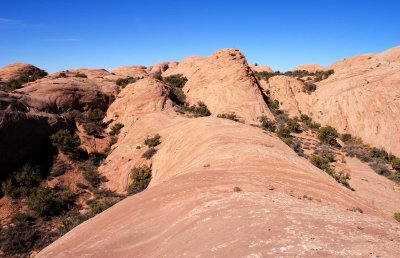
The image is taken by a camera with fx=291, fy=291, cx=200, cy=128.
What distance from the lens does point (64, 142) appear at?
2256 cm

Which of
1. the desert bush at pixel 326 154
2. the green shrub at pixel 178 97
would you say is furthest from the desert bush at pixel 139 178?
the green shrub at pixel 178 97

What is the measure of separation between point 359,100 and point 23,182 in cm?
3310

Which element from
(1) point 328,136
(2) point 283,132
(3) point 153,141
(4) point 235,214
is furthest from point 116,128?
(4) point 235,214

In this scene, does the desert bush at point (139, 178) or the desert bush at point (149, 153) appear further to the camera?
the desert bush at point (149, 153)

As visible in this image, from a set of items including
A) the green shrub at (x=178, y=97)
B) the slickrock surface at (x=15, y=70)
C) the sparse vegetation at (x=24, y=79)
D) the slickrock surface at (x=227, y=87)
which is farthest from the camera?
the slickrock surface at (x=15, y=70)

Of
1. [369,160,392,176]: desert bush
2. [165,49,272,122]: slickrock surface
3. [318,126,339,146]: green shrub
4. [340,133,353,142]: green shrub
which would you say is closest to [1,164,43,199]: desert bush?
[165,49,272,122]: slickrock surface

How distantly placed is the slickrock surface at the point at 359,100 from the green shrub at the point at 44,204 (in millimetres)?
28508

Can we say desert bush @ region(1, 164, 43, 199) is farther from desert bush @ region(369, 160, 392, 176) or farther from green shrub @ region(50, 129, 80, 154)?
desert bush @ region(369, 160, 392, 176)

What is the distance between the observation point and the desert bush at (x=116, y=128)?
89.1 ft

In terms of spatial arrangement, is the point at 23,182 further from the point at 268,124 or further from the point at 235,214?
the point at 268,124

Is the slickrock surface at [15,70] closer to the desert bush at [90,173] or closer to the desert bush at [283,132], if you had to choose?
the desert bush at [90,173]

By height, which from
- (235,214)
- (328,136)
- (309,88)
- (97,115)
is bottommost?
(235,214)

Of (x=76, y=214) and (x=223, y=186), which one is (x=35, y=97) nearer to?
(x=76, y=214)

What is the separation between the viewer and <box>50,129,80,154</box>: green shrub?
2260 centimetres
